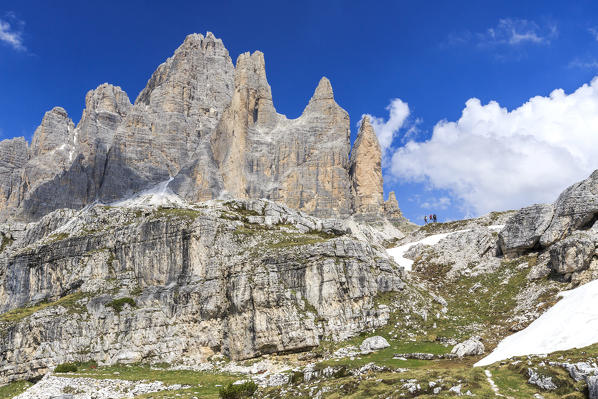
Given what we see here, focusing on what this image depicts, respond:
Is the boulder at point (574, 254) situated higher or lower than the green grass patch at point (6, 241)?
lower

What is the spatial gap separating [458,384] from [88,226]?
7841 centimetres

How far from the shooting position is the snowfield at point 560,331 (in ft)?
143

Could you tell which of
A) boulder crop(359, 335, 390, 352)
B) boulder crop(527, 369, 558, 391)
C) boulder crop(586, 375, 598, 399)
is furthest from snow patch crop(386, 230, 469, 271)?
boulder crop(586, 375, 598, 399)

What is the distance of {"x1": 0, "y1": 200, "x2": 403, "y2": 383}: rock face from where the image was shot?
67.3 m

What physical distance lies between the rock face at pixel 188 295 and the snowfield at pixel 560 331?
19.2 meters

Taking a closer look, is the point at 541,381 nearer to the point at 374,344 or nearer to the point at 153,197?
the point at 374,344

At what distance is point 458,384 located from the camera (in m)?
36.2

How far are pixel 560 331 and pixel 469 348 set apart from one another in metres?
9.44

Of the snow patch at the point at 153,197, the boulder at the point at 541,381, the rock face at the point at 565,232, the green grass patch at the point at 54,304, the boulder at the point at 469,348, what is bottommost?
the boulder at the point at 541,381

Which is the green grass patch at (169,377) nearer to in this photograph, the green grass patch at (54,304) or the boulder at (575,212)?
the green grass patch at (54,304)

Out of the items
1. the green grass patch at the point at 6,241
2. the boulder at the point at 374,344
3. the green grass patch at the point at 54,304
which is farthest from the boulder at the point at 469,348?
the green grass patch at the point at 6,241

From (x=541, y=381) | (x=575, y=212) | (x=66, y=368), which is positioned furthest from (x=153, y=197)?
(x=541, y=381)

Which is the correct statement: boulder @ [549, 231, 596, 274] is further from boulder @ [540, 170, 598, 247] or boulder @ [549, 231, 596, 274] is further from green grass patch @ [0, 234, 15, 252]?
green grass patch @ [0, 234, 15, 252]

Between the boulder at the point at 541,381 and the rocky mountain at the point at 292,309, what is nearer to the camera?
the boulder at the point at 541,381
